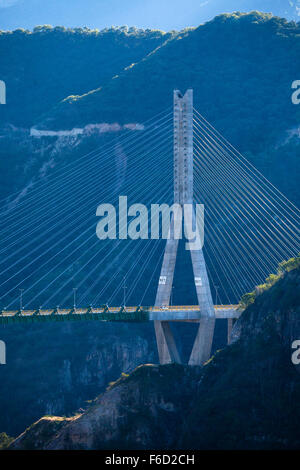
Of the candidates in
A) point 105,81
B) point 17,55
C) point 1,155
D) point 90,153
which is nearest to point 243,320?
point 90,153

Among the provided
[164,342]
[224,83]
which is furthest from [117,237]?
[164,342]

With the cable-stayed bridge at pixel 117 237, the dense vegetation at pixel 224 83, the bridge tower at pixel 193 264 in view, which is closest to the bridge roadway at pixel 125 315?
the bridge tower at pixel 193 264

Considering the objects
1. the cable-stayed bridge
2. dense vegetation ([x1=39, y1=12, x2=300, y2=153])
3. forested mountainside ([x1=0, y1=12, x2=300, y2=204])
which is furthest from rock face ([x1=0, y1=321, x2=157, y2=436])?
dense vegetation ([x1=39, y1=12, x2=300, y2=153])

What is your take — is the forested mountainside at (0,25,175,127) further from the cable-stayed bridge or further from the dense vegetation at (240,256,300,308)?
the dense vegetation at (240,256,300,308)

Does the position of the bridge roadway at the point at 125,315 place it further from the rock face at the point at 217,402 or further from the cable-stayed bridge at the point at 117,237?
the cable-stayed bridge at the point at 117,237

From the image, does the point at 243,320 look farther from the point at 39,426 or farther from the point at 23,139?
the point at 23,139
